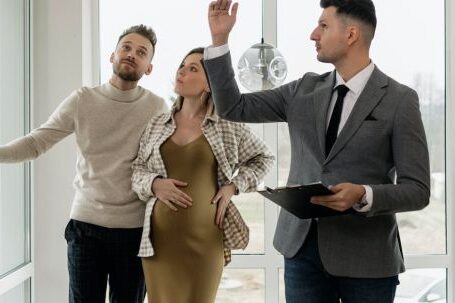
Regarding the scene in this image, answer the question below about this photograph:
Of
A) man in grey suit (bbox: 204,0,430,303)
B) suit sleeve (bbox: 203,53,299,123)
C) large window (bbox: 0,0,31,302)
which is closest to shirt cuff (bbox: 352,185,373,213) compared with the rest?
man in grey suit (bbox: 204,0,430,303)

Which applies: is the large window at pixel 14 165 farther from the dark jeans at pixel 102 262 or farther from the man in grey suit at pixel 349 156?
the man in grey suit at pixel 349 156

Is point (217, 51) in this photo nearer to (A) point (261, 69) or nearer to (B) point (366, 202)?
(B) point (366, 202)

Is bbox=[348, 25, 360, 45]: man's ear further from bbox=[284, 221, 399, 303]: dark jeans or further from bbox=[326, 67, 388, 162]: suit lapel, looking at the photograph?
bbox=[284, 221, 399, 303]: dark jeans

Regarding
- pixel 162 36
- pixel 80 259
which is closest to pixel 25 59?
pixel 162 36

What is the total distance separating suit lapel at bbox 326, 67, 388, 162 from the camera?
1.55 metres

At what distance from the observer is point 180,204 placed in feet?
6.58

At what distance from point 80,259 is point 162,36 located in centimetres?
139

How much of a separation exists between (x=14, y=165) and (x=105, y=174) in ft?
2.33

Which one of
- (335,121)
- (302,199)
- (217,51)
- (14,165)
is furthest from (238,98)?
(14,165)

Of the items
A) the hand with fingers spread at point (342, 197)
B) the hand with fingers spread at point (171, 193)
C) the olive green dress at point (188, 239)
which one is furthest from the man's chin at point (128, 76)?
the hand with fingers spread at point (342, 197)

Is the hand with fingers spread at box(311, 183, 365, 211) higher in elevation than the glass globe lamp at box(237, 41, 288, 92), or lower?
lower

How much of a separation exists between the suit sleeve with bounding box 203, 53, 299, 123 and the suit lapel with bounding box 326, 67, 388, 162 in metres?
0.23

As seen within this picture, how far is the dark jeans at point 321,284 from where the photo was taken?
155 cm

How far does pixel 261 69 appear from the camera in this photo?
87.1 inches
